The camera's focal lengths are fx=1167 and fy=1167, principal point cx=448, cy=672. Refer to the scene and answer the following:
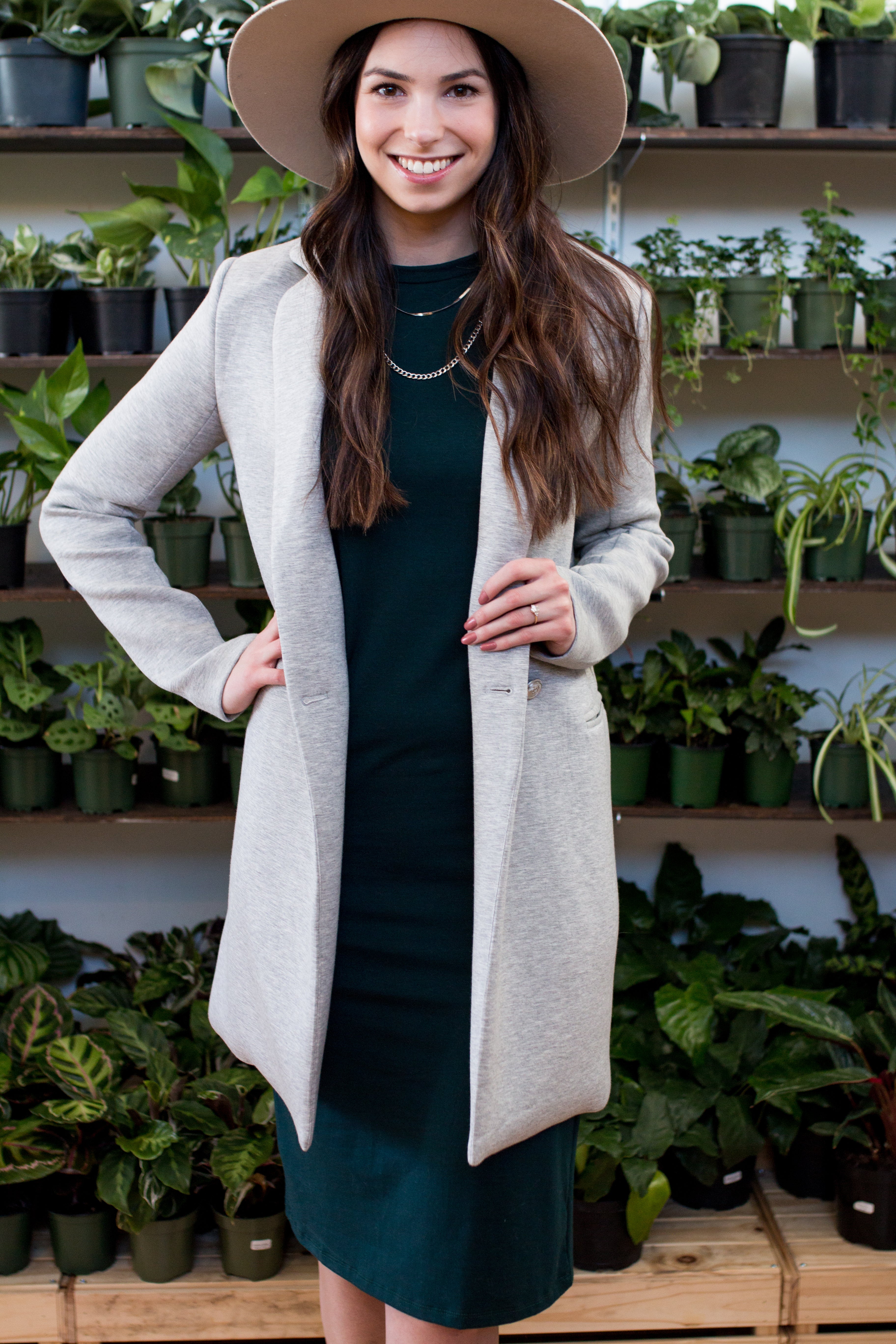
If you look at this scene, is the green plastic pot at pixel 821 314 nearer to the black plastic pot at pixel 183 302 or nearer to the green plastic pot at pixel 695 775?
the green plastic pot at pixel 695 775

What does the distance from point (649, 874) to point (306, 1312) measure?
1199 millimetres

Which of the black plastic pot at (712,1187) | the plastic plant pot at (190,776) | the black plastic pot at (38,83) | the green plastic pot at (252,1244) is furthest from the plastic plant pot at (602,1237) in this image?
the black plastic pot at (38,83)

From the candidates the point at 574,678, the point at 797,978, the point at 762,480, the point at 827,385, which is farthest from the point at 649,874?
the point at 574,678

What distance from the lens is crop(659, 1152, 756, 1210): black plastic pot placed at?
6.98 ft

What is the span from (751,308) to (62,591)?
1412mm

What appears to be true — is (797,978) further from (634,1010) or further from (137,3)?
(137,3)

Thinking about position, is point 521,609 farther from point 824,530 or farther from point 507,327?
point 824,530

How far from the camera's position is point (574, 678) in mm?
1202

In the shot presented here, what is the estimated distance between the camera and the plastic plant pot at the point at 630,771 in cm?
231

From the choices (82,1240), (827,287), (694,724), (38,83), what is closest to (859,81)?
(827,287)

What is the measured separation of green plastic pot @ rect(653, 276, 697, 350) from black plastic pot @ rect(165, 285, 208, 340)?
0.85 metres

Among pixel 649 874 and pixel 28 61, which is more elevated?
pixel 28 61

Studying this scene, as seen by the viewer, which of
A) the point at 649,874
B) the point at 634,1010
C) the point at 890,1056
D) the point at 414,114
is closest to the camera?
the point at 414,114

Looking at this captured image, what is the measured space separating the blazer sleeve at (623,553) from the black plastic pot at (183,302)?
117 centimetres
